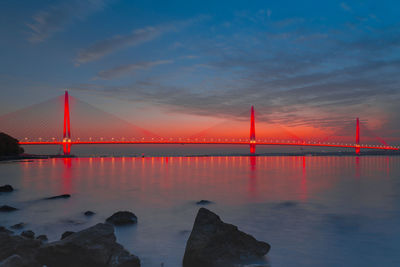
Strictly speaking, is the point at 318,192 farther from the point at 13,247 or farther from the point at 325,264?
the point at 13,247

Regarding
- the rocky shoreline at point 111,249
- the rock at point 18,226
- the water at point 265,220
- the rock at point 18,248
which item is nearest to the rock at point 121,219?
the water at point 265,220

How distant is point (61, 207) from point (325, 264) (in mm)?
9163

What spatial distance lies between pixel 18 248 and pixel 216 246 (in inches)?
122

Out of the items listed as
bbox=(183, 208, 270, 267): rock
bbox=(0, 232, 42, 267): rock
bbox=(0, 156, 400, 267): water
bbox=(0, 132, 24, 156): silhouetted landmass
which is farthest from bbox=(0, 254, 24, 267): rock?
bbox=(0, 132, 24, 156): silhouetted landmass

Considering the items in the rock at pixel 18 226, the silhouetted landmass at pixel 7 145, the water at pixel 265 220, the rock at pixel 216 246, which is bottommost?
the water at pixel 265 220

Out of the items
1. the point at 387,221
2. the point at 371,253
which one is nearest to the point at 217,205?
the point at 387,221

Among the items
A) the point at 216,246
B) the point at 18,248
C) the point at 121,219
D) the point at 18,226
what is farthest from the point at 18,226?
the point at 216,246

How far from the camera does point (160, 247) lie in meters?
6.24

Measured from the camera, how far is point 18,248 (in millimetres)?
4625

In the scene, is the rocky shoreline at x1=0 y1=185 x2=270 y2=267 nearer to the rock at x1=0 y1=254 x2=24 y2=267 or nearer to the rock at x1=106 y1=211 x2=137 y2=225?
the rock at x1=0 y1=254 x2=24 y2=267

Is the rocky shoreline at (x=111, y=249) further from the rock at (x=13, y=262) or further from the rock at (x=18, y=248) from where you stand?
the rock at (x=13, y=262)

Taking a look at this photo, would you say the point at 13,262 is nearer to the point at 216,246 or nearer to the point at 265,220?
the point at 216,246

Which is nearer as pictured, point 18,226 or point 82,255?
point 82,255

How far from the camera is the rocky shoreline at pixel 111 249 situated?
4.57m
